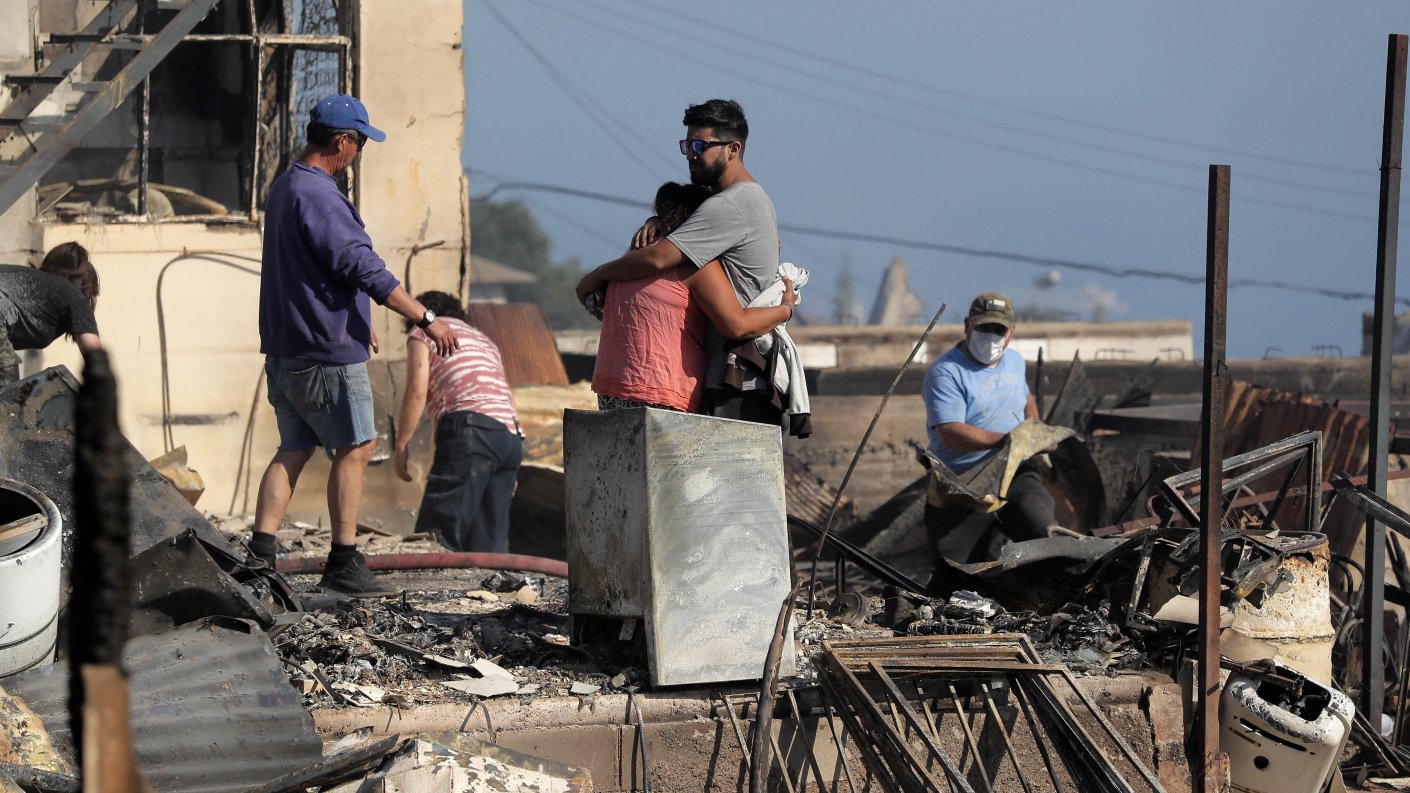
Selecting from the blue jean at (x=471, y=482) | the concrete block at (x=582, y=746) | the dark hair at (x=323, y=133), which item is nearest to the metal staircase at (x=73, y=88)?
the blue jean at (x=471, y=482)

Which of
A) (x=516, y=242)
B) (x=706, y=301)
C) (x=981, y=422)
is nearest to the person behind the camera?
(x=706, y=301)

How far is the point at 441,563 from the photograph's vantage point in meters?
7.13

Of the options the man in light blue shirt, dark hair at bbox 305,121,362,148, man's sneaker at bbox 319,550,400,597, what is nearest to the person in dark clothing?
dark hair at bbox 305,121,362,148

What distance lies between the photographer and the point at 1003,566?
5.96 m

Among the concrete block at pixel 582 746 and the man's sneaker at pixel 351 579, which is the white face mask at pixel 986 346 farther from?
the concrete block at pixel 582 746

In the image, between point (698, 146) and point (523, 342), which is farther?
point (523, 342)

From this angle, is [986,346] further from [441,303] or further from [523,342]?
[523,342]

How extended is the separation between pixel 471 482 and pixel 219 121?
5.98m

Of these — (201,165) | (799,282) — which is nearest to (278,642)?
(799,282)

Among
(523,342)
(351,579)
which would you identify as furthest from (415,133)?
(351,579)

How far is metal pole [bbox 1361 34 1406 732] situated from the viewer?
6039mm

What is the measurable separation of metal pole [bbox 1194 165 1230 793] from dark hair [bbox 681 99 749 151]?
5.24 ft

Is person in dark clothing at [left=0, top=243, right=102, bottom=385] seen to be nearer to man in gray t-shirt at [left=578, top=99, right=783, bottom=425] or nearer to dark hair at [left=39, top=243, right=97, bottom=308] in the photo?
dark hair at [left=39, top=243, right=97, bottom=308]

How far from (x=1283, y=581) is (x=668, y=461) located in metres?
2.57
